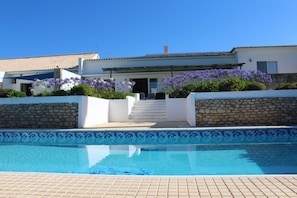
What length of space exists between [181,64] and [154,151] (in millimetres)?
16906

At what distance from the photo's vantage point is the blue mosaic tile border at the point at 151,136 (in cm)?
1057

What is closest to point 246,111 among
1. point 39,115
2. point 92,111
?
point 92,111

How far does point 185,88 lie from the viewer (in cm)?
1762

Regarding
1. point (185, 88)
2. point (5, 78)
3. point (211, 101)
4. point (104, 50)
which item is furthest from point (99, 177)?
point (104, 50)

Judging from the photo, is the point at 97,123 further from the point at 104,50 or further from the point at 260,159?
the point at 104,50

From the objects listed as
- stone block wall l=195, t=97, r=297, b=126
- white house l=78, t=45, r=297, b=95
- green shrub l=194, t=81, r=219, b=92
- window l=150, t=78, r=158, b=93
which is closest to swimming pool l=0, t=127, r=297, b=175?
stone block wall l=195, t=97, r=297, b=126

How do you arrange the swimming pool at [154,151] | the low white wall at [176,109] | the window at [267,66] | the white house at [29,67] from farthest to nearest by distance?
the white house at [29,67], the window at [267,66], the low white wall at [176,109], the swimming pool at [154,151]

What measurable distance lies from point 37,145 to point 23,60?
26.2 m

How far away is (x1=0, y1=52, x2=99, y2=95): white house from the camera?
93.2ft

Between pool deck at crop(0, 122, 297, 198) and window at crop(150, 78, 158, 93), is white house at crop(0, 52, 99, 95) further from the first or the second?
pool deck at crop(0, 122, 297, 198)

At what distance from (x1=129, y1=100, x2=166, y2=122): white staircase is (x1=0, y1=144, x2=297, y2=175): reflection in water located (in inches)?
282

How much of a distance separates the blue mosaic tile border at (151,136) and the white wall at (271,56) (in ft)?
48.6

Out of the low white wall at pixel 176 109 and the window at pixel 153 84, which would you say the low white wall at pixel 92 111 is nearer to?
the low white wall at pixel 176 109

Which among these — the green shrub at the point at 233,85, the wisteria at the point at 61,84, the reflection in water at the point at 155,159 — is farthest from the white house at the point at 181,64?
the reflection in water at the point at 155,159
